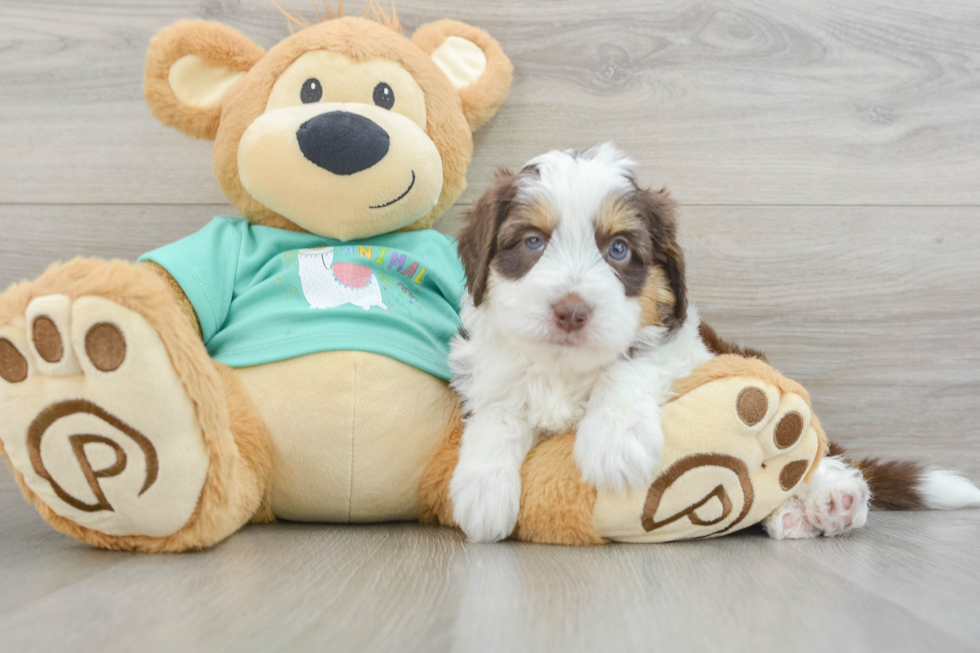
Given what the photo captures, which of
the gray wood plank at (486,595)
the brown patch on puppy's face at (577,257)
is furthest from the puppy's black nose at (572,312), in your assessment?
the gray wood plank at (486,595)

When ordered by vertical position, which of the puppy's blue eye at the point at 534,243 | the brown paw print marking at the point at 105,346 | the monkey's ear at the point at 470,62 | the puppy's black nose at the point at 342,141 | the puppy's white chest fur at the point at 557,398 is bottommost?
the puppy's white chest fur at the point at 557,398

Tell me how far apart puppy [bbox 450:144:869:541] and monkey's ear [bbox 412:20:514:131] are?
51 centimetres

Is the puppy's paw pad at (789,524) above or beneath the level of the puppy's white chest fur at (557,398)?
beneath

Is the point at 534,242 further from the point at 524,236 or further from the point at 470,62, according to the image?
the point at 470,62

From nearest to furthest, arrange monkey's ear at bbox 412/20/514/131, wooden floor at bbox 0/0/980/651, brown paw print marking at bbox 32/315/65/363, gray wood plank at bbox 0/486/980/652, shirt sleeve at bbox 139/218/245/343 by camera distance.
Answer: gray wood plank at bbox 0/486/980/652 < brown paw print marking at bbox 32/315/65/363 < shirt sleeve at bbox 139/218/245/343 < monkey's ear at bbox 412/20/514/131 < wooden floor at bbox 0/0/980/651

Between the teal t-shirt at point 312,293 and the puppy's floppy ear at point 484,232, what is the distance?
0.24 meters

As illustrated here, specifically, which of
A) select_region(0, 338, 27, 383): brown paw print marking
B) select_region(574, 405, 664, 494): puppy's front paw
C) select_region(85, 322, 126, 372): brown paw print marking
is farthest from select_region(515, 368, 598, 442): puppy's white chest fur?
select_region(0, 338, 27, 383): brown paw print marking

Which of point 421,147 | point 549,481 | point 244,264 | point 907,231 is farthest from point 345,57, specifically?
point 907,231

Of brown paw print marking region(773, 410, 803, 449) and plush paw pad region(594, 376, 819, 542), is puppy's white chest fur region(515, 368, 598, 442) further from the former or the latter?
brown paw print marking region(773, 410, 803, 449)

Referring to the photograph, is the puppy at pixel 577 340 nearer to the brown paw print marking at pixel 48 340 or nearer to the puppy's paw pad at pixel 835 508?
the puppy's paw pad at pixel 835 508

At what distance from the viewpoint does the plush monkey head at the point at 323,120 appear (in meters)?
1.59

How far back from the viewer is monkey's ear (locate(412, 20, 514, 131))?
1909 millimetres

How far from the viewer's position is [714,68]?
213 cm

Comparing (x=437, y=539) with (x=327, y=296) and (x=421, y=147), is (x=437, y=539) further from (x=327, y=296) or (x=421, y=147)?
(x=421, y=147)
